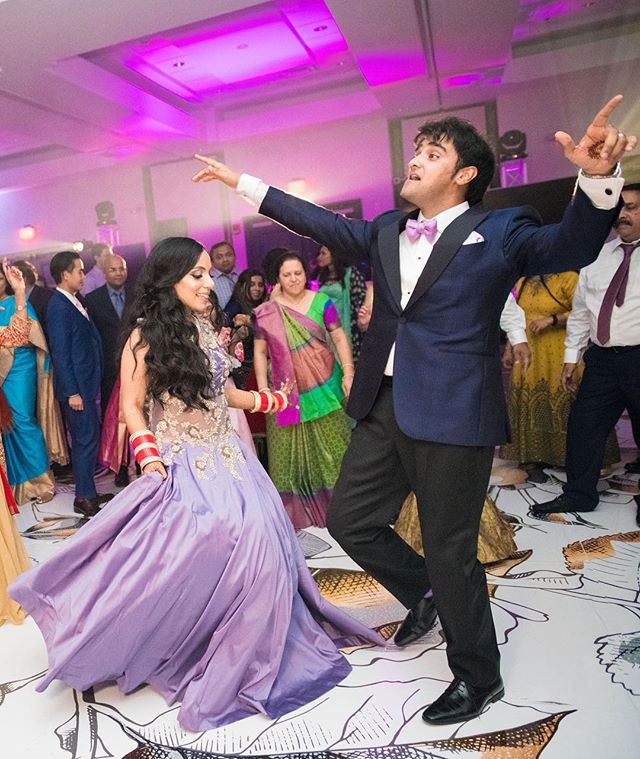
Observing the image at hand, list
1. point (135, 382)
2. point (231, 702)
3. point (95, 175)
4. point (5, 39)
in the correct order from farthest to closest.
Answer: point (95, 175) → point (5, 39) → point (135, 382) → point (231, 702)

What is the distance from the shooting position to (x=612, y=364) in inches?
119

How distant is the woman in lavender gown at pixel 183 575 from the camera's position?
1.81m

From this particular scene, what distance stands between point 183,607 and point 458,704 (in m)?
0.78

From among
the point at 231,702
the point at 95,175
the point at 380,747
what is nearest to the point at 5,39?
the point at 95,175

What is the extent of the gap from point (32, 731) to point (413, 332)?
4.87ft

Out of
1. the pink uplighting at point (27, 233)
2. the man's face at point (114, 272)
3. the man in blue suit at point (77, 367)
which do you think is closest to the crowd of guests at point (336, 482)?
the man in blue suit at point (77, 367)

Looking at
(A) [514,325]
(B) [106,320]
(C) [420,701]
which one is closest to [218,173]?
(C) [420,701]

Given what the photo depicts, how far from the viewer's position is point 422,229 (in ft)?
5.55

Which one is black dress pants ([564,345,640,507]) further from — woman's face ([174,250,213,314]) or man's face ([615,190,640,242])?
woman's face ([174,250,213,314])

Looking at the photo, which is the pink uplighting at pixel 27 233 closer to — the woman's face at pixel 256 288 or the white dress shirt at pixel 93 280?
the white dress shirt at pixel 93 280

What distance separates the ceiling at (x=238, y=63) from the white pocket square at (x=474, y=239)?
2.85 meters

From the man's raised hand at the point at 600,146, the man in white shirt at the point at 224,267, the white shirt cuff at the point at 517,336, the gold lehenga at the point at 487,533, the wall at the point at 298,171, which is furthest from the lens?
the wall at the point at 298,171

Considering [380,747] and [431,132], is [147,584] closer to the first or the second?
[380,747]

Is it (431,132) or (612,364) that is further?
(612,364)
